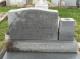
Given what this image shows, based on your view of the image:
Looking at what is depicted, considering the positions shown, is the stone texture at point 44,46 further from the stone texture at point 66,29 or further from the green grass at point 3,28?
the green grass at point 3,28

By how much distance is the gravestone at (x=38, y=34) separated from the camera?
625 centimetres

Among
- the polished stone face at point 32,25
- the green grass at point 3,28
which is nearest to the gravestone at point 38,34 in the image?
the polished stone face at point 32,25

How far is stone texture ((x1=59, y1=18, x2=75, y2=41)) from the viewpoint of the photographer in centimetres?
632

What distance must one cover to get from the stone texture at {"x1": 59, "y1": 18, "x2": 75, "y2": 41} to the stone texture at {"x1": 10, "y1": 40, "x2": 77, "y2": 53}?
14 centimetres

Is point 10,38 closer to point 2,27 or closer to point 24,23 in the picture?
point 24,23

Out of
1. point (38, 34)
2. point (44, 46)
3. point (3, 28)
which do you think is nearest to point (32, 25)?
point (38, 34)

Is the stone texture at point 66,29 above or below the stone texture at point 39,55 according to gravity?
above

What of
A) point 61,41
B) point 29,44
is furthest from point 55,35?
point 29,44

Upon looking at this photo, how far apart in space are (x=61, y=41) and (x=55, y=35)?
0.58 ft

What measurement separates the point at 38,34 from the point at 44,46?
29 cm

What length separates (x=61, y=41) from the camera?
636 cm

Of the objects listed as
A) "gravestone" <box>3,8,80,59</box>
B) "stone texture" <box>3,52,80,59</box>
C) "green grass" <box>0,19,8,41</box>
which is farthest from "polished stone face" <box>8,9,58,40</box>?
"green grass" <box>0,19,8,41</box>

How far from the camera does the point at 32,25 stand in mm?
6336

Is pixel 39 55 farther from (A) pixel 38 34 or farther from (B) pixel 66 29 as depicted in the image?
(B) pixel 66 29
